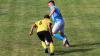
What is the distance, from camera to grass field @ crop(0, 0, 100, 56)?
739 inches

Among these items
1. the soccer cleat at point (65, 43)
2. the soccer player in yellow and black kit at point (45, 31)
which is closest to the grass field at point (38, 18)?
the soccer cleat at point (65, 43)

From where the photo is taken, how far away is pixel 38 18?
2745 centimetres

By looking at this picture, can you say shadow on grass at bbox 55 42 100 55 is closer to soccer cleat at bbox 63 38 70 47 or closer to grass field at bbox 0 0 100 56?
grass field at bbox 0 0 100 56

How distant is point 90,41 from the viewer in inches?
815

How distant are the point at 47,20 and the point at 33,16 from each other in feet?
34.9

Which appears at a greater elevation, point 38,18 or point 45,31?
point 45,31

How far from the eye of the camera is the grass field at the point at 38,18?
61.6 feet

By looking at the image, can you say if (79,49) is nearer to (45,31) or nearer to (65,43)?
(65,43)

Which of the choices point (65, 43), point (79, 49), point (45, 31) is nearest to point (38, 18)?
point (65, 43)

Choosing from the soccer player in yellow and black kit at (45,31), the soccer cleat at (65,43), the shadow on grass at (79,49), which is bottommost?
the shadow on grass at (79,49)

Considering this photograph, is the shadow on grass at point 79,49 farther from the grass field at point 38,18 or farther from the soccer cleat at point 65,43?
the soccer cleat at point 65,43

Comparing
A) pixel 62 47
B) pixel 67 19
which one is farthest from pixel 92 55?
pixel 67 19

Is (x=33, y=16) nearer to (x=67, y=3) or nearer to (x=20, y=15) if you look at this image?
(x=20, y=15)

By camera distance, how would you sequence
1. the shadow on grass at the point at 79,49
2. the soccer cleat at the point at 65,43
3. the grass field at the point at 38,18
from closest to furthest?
the shadow on grass at the point at 79,49 < the grass field at the point at 38,18 < the soccer cleat at the point at 65,43
